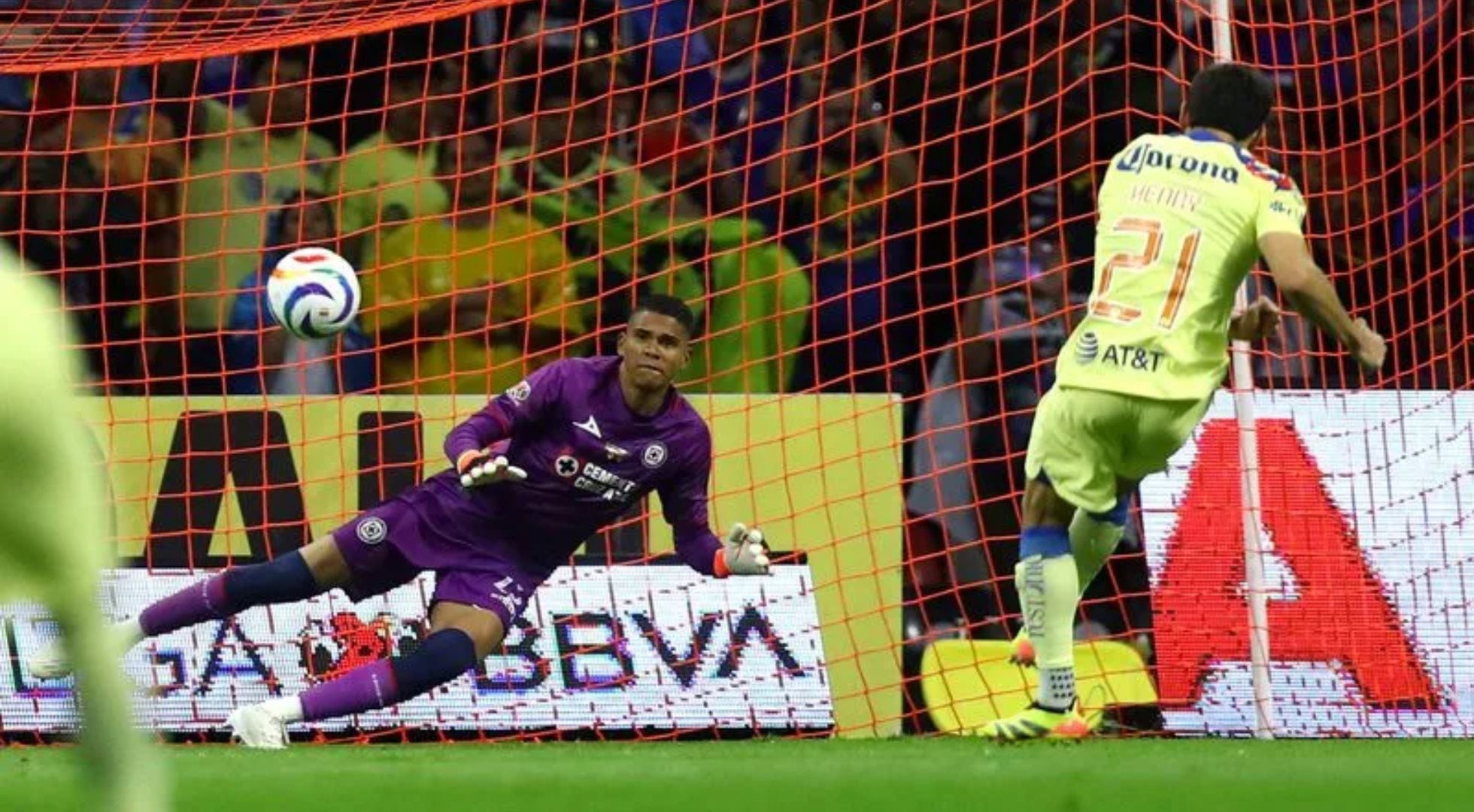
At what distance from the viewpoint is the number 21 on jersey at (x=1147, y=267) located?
310 inches

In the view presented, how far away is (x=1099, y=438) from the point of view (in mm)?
7949

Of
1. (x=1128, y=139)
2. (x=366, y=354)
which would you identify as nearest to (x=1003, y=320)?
(x=1128, y=139)

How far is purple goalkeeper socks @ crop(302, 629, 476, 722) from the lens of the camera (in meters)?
8.88

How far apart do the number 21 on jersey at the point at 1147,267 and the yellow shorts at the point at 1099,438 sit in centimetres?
25

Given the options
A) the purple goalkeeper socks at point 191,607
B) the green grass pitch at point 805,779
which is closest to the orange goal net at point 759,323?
the purple goalkeeper socks at point 191,607

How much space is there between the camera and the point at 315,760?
7500 millimetres

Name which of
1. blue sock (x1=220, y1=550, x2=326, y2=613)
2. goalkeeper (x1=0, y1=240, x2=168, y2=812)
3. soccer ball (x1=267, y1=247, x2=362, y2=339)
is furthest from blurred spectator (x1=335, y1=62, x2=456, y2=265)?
goalkeeper (x1=0, y1=240, x2=168, y2=812)

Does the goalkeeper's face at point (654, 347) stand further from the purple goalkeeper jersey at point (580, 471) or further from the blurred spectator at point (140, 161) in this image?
the blurred spectator at point (140, 161)

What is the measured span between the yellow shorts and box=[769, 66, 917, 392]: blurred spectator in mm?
3293

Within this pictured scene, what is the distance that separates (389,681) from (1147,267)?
2.94m

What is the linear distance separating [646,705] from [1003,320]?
2361mm

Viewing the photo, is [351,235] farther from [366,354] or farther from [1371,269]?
[1371,269]

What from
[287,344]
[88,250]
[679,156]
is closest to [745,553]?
[287,344]

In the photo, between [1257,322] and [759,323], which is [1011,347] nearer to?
[759,323]
